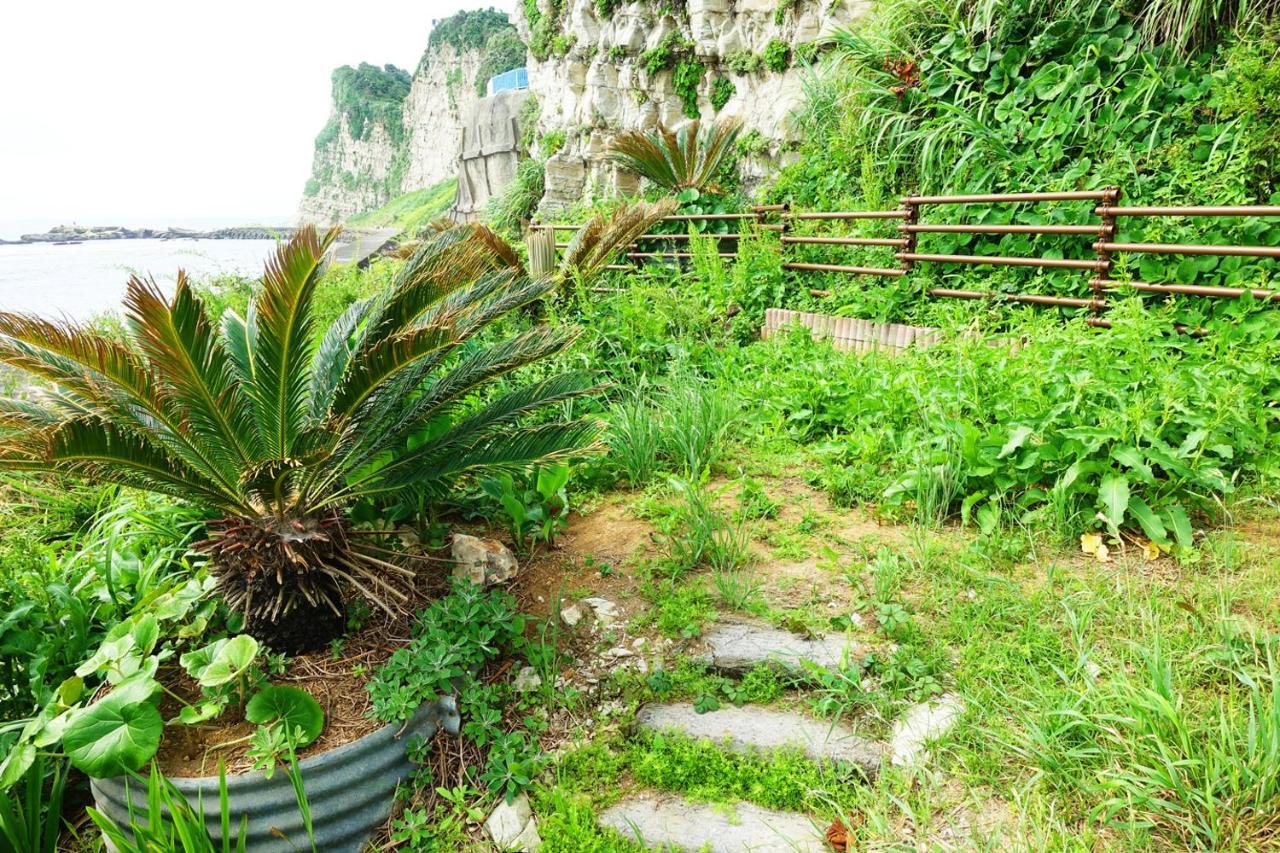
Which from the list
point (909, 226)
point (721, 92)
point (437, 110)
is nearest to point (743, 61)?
point (721, 92)

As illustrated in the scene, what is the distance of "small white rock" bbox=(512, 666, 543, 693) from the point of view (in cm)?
277

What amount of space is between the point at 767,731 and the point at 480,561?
4.40 ft

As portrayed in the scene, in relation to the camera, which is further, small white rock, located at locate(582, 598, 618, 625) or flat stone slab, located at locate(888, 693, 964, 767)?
small white rock, located at locate(582, 598, 618, 625)

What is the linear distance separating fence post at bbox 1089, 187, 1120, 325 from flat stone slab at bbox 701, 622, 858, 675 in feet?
10.9

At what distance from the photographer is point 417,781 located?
2547 millimetres

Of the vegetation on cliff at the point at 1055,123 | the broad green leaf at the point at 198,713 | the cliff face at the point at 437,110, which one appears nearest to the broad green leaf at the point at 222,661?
the broad green leaf at the point at 198,713

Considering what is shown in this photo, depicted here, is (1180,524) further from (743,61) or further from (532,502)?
(743,61)

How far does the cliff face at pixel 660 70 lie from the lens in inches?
446

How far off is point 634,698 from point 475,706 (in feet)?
1.85

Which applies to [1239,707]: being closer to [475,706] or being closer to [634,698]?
[634,698]

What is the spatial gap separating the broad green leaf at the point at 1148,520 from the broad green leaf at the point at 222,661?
10.3 feet

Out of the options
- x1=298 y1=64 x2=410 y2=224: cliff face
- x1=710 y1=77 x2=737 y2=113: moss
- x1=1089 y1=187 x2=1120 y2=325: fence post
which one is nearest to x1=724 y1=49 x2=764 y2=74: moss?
x1=710 y1=77 x2=737 y2=113: moss

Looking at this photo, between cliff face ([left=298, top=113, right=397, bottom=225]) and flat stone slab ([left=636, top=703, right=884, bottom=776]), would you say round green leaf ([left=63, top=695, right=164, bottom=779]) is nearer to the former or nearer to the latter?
flat stone slab ([left=636, top=703, right=884, bottom=776])

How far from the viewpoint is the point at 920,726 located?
88.5 inches
